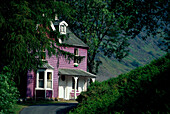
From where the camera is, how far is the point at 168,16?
806 inches

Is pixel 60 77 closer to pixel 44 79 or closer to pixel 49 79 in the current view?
pixel 49 79

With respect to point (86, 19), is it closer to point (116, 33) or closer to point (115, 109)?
point (116, 33)

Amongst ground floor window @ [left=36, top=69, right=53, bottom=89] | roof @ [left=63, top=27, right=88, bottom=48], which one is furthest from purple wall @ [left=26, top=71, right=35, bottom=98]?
roof @ [left=63, top=27, right=88, bottom=48]

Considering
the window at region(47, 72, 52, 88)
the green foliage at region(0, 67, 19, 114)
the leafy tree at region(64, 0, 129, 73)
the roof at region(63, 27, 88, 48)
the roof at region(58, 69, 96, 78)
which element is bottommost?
the green foliage at region(0, 67, 19, 114)

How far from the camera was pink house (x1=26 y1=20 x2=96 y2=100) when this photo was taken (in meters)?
37.8

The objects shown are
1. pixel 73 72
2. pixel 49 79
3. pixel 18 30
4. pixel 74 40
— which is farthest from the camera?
pixel 74 40

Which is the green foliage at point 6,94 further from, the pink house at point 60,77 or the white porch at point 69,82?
the white porch at point 69,82

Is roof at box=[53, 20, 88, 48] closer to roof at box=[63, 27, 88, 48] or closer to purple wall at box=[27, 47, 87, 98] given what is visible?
roof at box=[63, 27, 88, 48]

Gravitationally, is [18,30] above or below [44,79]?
above

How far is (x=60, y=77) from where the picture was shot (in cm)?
4094

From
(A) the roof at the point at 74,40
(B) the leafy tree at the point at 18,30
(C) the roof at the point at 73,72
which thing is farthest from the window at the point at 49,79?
(B) the leafy tree at the point at 18,30

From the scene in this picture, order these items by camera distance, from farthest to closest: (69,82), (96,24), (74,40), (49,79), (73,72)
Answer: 1. (96,24)
2. (74,40)
3. (69,82)
4. (73,72)
5. (49,79)

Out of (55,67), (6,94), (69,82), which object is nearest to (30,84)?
(55,67)

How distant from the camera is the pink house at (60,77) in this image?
37781mm
